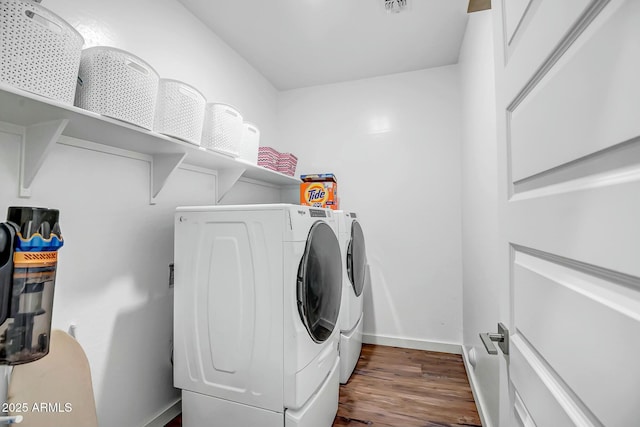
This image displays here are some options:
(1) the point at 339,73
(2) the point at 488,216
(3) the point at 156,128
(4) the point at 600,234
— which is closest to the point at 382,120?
(1) the point at 339,73

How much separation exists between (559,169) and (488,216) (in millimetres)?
1265

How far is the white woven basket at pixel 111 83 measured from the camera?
1088 mm

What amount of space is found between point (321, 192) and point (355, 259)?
857 mm

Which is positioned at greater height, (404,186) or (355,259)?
(404,186)

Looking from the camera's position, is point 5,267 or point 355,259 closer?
point 5,267

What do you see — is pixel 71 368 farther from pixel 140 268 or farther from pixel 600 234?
pixel 600 234

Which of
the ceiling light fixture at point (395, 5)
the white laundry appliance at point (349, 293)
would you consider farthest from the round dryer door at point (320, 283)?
the ceiling light fixture at point (395, 5)

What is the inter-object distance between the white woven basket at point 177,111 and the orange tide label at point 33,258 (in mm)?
885

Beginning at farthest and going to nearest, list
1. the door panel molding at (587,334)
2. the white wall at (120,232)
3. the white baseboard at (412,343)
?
Result: the white baseboard at (412,343) < the white wall at (120,232) < the door panel molding at (587,334)

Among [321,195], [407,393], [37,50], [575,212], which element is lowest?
[407,393]

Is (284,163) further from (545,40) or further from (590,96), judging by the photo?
(590,96)

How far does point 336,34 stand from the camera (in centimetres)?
231

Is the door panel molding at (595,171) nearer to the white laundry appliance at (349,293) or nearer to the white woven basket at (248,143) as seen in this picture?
the white laundry appliance at (349,293)

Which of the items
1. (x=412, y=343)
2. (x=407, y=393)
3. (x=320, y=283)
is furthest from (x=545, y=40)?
(x=412, y=343)
